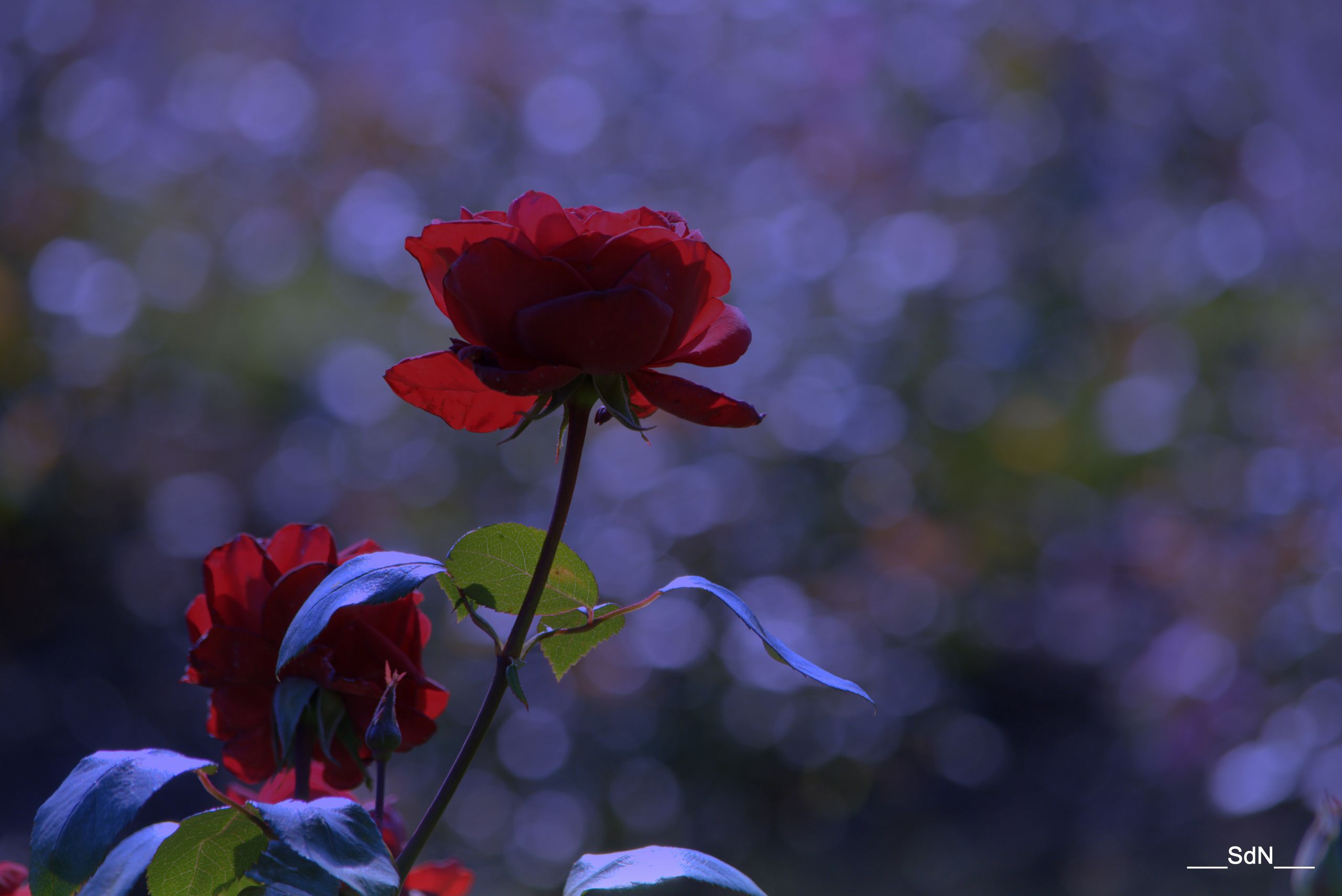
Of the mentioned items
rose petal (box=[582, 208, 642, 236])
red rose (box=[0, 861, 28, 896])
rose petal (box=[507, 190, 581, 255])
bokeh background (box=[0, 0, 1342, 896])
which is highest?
bokeh background (box=[0, 0, 1342, 896])

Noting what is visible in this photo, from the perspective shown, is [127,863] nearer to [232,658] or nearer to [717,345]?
[232,658]

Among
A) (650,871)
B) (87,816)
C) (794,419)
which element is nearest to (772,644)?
(650,871)

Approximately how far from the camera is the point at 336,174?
190cm

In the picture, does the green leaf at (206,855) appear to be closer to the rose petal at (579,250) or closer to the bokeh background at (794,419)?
the rose petal at (579,250)

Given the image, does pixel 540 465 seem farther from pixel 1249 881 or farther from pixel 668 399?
pixel 668 399

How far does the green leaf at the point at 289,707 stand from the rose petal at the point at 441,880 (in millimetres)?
75

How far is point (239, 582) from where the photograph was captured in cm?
29

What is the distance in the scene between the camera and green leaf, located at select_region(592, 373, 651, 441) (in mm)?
266

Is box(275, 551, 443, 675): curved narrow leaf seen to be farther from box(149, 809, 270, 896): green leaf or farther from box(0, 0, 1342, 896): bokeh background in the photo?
box(0, 0, 1342, 896): bokeh background

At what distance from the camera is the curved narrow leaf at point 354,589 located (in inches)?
8.9

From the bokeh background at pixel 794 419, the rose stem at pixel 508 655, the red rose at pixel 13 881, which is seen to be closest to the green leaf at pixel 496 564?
the rose stem at pixel 508 655

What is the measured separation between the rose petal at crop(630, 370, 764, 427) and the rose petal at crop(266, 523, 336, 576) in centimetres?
11

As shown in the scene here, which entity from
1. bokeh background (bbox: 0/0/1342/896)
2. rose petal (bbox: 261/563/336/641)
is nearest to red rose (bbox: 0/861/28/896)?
rose petal (bbox: 261/563/336/641)

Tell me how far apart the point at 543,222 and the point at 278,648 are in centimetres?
14
